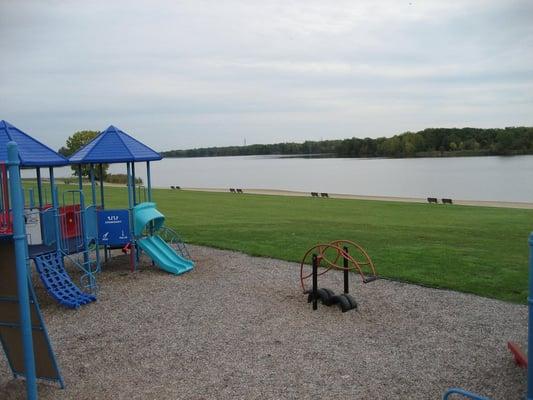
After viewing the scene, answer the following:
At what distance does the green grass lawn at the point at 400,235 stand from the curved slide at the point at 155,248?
2.17 meters

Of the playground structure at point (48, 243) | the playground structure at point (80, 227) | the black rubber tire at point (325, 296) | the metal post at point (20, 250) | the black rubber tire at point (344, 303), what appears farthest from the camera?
the playground structure at point (80, 227)

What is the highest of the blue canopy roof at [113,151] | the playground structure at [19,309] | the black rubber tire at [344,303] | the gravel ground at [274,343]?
the blue canopy roof at [113,151]

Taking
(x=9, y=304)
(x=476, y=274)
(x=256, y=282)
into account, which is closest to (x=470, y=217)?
(x=476, y=274)

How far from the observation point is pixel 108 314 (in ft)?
27.8

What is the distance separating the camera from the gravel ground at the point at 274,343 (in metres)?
5.66

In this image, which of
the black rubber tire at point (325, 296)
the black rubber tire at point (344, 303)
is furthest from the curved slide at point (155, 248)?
the black rubber tire at point (344, 303)

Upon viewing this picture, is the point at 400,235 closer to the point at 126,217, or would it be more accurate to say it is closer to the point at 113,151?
the point at 126,217

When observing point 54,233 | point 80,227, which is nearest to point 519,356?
point 54,233

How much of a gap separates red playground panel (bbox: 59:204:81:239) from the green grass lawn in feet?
13.4

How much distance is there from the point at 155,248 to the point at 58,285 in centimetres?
278

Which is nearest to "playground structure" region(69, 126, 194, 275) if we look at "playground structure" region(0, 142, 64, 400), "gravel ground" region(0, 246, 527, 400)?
"gravel ground" region(0, 246, 527, 400)

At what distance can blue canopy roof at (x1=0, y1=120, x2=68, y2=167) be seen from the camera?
9484 millimetres

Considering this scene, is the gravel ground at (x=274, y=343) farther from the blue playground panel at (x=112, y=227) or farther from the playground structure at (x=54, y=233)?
the blue playground panel at (x=112, y=227)

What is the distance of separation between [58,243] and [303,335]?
5.26m
